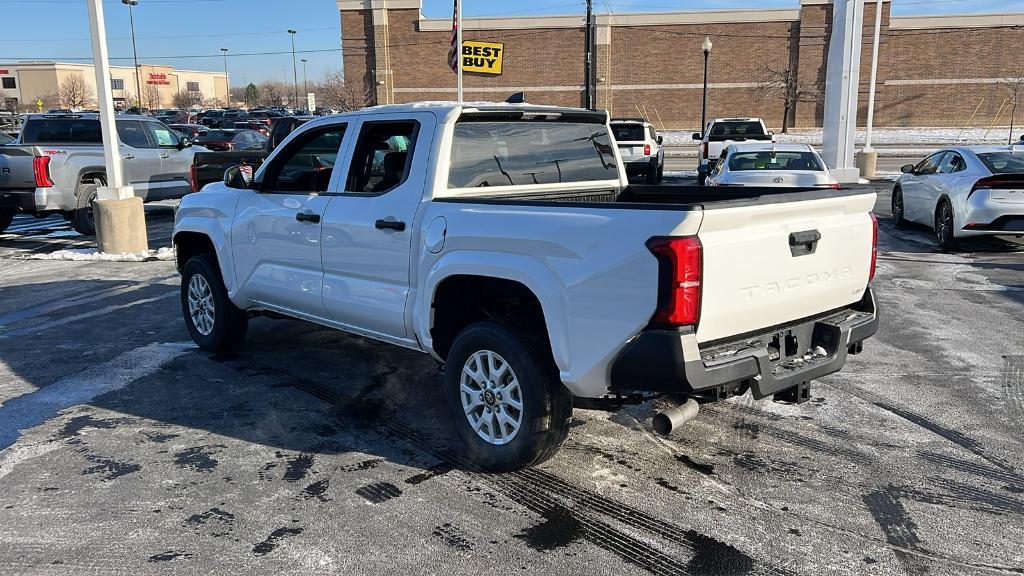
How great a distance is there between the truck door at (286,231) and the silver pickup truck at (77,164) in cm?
878

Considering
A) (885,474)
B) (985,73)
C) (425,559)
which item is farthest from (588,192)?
(985,73)

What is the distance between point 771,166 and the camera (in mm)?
13320

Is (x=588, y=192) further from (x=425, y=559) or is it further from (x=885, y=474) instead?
(x=425, y=559)

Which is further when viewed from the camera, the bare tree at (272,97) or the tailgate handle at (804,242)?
the bare tree at (272,97)

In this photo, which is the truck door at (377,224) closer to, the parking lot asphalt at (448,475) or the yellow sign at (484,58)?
the parking lot asphalt at (448,475)

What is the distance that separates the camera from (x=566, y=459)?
183 inches

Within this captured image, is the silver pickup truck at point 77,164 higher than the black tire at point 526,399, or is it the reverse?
the silver pickup truck at point 77,164

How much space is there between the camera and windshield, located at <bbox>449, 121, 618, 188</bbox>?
198 inches

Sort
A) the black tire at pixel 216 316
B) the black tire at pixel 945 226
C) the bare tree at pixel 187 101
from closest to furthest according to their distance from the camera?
the black tire at pixel 216 316 < the black tire at pixel 945 226 < the bare tree at pixel 187 101

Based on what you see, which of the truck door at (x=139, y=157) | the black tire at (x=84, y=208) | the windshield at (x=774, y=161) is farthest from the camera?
the truck door at (x=139, y=157)

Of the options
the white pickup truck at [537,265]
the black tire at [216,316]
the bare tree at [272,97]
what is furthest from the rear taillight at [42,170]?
the bare tree at [272,97]

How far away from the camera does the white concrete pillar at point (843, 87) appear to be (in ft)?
61.2

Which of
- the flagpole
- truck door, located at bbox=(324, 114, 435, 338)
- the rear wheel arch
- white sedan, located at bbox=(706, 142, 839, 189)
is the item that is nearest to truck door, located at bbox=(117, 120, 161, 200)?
the flagpole

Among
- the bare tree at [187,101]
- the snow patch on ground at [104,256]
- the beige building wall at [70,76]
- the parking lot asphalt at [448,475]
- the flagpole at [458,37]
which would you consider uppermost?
the beige building wall at [70,76]
